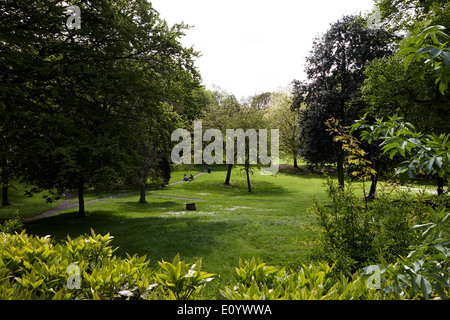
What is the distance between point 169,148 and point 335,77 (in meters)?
16.3

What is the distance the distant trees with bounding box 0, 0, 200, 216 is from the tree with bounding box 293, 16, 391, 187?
41.4 feet

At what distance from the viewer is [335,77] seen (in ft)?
75.7

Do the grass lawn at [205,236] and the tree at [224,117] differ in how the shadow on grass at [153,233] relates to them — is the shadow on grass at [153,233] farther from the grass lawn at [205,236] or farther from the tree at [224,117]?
the tree at [224,117]

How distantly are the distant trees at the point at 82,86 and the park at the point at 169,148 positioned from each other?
9 centimetres

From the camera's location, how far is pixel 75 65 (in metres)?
11.5

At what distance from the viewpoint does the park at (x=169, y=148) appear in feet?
7.93

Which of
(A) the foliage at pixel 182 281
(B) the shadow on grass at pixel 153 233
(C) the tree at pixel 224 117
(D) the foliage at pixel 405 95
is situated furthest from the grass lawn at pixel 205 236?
(C) the tree at pixel 224 117

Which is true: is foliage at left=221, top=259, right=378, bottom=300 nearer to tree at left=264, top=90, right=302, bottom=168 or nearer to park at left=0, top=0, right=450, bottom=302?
park at left=0, top=0, right=450, bottom=302

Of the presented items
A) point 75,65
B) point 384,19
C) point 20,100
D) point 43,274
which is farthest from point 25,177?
point 384,19

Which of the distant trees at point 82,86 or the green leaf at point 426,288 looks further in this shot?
the distant trees at point 82,86

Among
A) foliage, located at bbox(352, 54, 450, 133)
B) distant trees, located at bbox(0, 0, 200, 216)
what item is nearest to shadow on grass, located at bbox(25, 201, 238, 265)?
distant trees, located at bbox(0, 0, 200, 216)

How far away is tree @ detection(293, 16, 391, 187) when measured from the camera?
21188 mm

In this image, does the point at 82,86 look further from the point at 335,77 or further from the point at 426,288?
the point at 335,77
